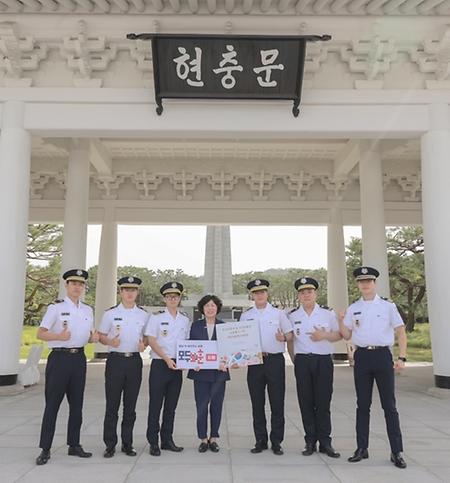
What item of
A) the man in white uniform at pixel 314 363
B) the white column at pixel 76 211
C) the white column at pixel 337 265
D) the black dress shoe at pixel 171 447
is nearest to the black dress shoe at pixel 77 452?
the black dress shoe at pixel 171 447

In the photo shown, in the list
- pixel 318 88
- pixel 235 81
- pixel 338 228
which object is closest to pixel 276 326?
pixel 235 81

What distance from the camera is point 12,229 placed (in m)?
7.36

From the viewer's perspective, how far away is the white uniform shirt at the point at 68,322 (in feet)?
13.0

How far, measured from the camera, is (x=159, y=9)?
23.7 ft

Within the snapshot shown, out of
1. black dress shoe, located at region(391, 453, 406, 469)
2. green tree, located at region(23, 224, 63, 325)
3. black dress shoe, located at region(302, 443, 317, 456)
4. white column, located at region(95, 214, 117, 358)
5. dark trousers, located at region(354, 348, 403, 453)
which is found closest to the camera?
black dress shoe, located at region(391, 453, 406, 469)

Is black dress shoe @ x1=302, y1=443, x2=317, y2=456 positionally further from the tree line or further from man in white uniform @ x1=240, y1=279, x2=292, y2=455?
the tree line

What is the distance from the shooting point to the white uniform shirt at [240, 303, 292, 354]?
4.23m

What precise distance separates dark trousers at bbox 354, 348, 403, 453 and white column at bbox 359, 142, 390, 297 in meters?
5.87

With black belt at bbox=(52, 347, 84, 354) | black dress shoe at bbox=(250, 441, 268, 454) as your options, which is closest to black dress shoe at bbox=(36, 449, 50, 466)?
black belt at bbox=(52, 347, 84, 354)

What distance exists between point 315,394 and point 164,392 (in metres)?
1.37

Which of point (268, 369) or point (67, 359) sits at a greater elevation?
point (67, 359)

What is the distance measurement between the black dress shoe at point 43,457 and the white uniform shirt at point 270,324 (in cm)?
200

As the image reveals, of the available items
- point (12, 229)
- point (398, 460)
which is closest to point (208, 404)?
point (398, 460)

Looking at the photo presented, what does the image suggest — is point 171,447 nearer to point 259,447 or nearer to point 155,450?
point 155,450
